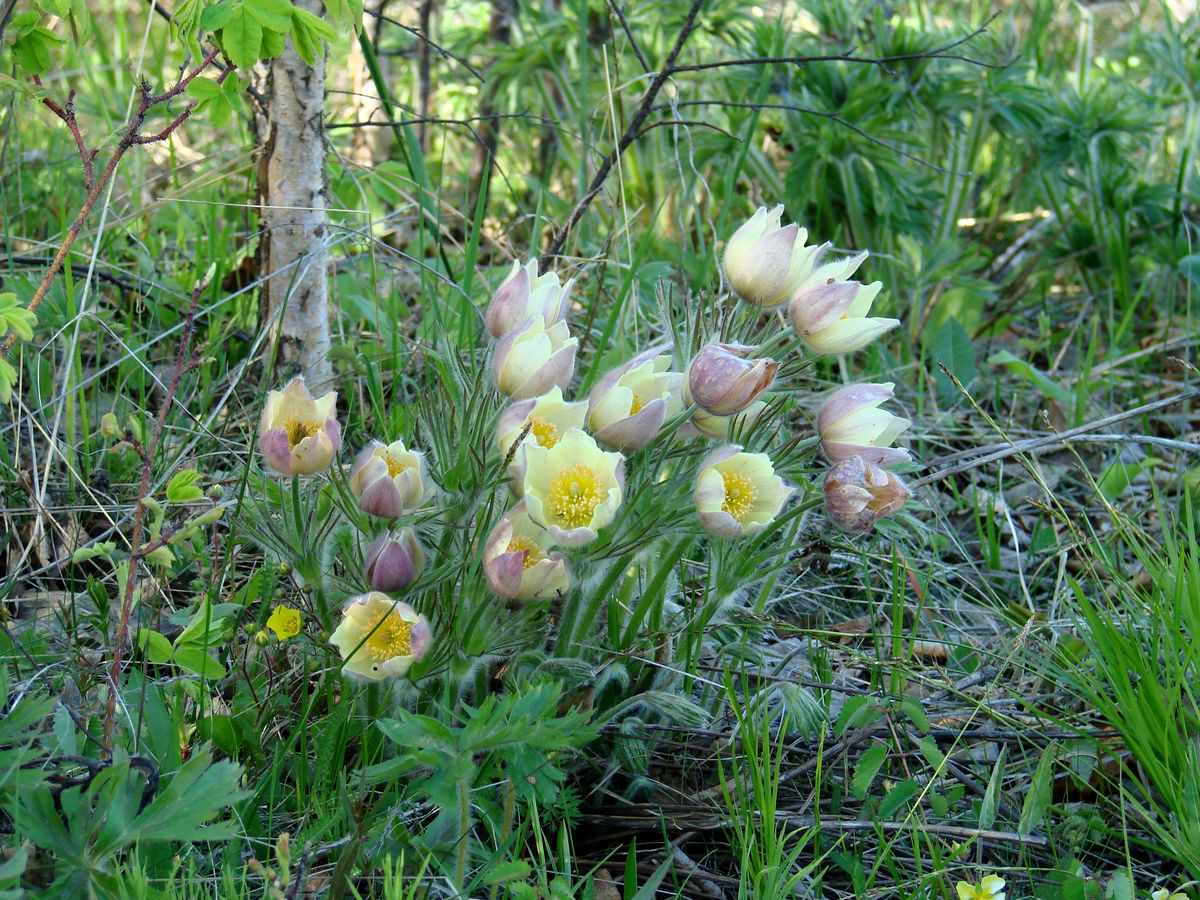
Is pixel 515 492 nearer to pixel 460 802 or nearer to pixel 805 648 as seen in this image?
pixel 460 802

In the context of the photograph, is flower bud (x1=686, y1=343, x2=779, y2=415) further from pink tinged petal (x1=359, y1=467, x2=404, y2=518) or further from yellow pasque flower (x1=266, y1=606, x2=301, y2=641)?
yellow pasque flower (x1=266, y1=606, x2=301, y2=641)

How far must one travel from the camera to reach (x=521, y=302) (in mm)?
1441

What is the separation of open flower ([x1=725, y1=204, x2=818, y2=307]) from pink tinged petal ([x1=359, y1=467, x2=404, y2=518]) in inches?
20.6

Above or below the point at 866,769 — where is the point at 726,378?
above

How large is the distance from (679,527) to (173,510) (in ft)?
3.37

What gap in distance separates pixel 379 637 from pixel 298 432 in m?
0.27

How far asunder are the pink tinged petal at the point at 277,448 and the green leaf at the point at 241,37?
0.48 metres

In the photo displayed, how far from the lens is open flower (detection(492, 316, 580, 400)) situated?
1.34 meters

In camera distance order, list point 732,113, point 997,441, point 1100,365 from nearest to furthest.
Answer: point 997,441 < point 1100,365 < point 732,113

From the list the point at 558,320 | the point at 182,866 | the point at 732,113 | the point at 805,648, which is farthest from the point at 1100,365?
the point at 182,866

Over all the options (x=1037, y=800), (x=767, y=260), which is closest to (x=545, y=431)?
(x=767, y=260)

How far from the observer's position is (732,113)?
3.18 meters

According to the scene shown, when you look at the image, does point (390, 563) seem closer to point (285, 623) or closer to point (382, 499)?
point (382, 499)

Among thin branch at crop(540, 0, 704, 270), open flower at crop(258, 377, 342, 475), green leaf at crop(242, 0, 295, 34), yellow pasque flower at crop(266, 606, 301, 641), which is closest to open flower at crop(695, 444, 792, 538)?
open flower at crop(258, 377, 342, 475)
